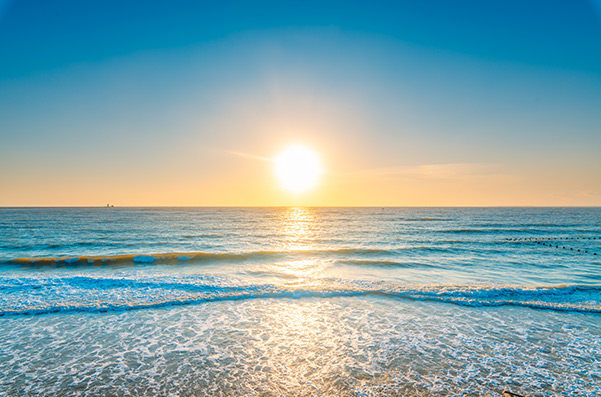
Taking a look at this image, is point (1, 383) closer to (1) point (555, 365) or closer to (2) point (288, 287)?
(2) point (288, 287)

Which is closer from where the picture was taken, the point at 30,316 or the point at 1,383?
the point at 1,383

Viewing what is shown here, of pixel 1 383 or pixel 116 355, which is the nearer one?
pixel 1 383

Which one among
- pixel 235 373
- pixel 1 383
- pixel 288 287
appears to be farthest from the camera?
pixel 288 287

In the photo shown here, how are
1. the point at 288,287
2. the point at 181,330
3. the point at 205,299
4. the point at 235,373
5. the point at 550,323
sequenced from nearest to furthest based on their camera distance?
the point at 235,373 → the point at 181,330 → the point at 550,323 → the point at 205,299 → the point at 288,287

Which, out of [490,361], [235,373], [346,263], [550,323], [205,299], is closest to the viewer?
[235,373]

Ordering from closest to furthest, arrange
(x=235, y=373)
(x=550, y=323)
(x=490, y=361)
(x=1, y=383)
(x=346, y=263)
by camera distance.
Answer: (x=1, y=383), (x=235, y=373), (x=490, y=361), (x=550, y=323), (x=346, y=263)

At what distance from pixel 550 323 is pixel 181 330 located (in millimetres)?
12893

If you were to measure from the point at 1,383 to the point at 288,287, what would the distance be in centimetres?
1010

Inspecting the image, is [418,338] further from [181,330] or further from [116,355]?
[116,355]

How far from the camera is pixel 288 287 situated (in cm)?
1440

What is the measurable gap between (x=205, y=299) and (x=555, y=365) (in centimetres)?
1206

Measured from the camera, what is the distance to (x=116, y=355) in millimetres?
7746

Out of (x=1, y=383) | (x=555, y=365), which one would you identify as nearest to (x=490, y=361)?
(x=555, y=365)

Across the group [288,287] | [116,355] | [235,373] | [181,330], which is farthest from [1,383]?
[288,287]
